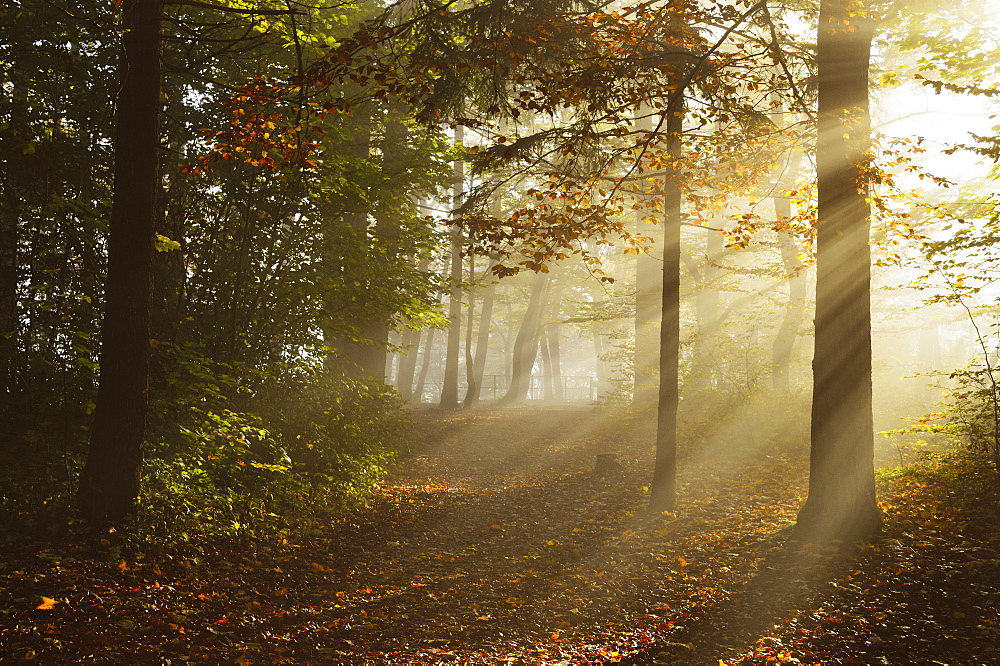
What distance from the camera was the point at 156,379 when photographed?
8531 mm

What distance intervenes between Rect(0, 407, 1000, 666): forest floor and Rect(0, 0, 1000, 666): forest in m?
A: 0.04

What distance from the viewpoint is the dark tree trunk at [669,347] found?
975cm

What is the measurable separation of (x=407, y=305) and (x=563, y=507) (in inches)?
195

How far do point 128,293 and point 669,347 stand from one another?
23.6ft

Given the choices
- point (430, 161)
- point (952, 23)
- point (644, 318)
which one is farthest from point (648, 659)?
point (644, 318)

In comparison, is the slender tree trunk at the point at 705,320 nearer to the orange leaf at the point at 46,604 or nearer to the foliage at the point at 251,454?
the foliage at the point at 251,454

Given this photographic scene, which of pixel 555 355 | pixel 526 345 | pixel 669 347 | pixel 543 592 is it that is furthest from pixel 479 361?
pixel 543 592

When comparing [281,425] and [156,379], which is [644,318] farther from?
[156,379]

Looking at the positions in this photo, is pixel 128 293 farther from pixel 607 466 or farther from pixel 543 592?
pixel 607 466

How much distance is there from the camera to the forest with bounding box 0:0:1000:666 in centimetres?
572

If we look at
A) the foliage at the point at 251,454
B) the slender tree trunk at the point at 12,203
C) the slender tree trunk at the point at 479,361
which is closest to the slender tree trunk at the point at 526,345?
the slender tree trunk at the point at 479,361

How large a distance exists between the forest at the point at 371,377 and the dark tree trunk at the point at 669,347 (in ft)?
0.25

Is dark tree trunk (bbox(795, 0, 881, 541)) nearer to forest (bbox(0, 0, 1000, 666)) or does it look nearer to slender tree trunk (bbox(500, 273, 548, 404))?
forest (bbox(0, 0, 1000, 666))

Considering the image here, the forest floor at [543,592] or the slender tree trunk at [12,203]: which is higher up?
the slender tree trunk at [12,203]
